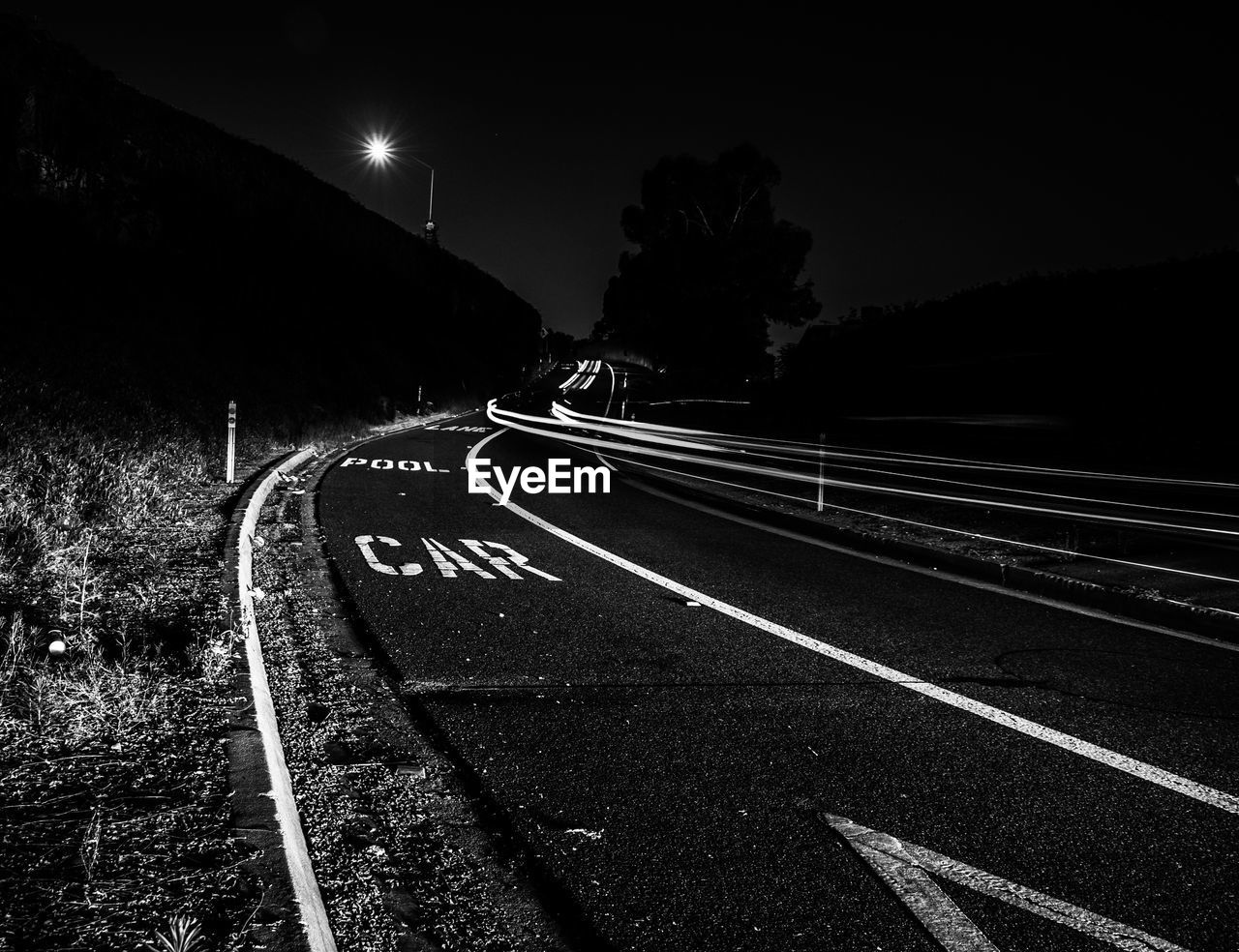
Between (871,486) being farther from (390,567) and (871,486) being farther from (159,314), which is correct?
(159,314)

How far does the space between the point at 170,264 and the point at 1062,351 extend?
91.0ft

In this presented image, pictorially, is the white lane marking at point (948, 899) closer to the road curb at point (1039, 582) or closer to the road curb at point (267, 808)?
the road curb at point (267, 808)

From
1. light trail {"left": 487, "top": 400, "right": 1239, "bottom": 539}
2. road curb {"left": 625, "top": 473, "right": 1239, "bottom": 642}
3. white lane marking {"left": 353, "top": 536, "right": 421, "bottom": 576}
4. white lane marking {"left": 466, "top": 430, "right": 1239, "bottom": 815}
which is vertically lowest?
white lane marking {"left": 466, "top": 430, "right": 1239, "bottom": 815}

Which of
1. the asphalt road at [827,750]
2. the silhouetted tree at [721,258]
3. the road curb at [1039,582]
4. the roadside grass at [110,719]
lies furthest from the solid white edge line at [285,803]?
the silhouetted tree at [721,258]

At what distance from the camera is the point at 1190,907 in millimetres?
2805

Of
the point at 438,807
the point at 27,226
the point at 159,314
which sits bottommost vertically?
the point at 438,807

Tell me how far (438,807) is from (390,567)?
4567 mm

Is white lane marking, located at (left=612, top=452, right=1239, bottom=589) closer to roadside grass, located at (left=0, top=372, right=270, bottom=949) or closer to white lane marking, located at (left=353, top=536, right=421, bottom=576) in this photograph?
white lane marking, located at (left=353, top=536, right=421, bottom=576)

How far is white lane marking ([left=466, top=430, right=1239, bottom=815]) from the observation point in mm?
3713

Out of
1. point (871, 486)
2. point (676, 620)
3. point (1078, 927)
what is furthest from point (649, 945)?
point (871, 486)

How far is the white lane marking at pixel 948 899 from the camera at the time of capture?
263 centimetres

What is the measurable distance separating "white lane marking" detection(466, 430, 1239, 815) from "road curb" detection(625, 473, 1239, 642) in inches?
116

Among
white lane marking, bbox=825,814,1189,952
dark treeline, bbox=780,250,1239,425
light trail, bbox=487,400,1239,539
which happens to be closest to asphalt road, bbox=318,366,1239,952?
white lane marking, bbox=825,814,1189,952

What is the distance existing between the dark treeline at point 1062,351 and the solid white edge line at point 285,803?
2132cm
